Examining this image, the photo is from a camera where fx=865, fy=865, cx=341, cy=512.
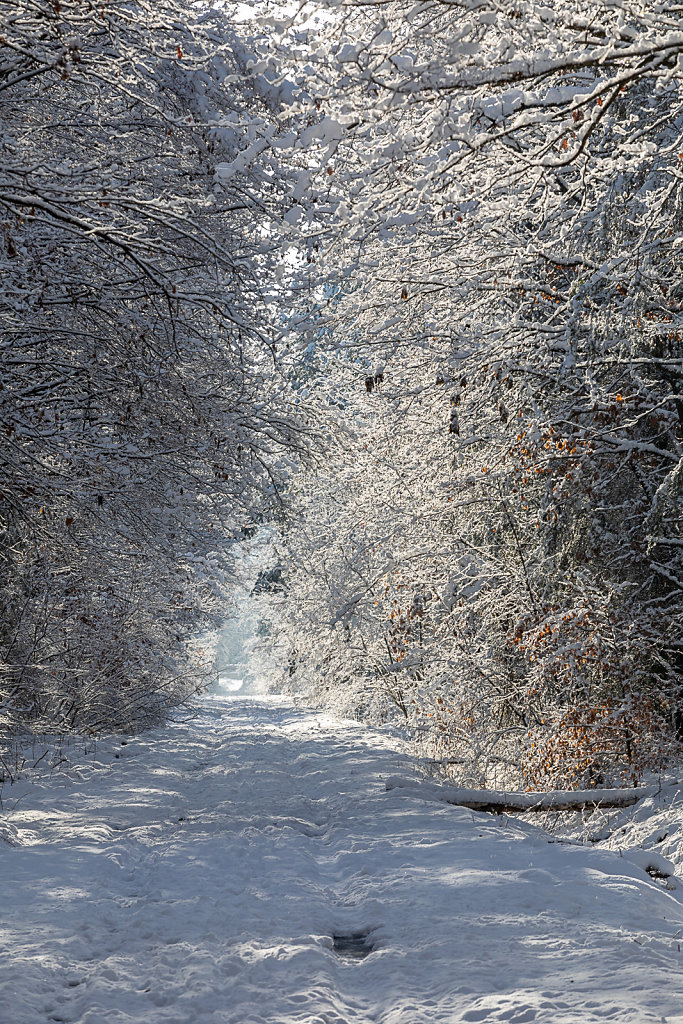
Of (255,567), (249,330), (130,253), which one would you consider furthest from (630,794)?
(255,567)

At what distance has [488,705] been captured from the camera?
13273mm

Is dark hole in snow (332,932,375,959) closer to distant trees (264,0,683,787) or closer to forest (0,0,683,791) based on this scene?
forest (0,0,683,791)

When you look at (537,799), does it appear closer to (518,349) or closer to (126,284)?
(518,349)

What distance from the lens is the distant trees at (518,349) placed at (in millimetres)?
6016

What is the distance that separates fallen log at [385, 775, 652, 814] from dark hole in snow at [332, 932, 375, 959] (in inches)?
167

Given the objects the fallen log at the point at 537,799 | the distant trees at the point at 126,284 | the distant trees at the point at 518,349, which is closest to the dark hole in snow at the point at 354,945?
the fallen log at the point at 537,799

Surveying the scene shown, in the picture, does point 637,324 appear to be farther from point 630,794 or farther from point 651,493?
point 630,794

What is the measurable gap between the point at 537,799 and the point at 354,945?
4565 mm

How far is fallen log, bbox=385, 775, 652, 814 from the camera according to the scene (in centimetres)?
952

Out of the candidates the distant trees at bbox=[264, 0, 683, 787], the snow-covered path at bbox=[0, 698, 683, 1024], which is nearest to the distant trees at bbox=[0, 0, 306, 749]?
the distant trees at bbox=[264, 0, 683, 787]

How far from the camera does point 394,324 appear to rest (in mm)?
10438

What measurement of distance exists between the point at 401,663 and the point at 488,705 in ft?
8.21

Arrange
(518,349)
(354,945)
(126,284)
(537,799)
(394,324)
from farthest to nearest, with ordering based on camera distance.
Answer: (394,324) → (518,349) → (537,799) → (126,284) → (354,945)

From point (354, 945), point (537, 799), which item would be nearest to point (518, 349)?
point (537, 799)
